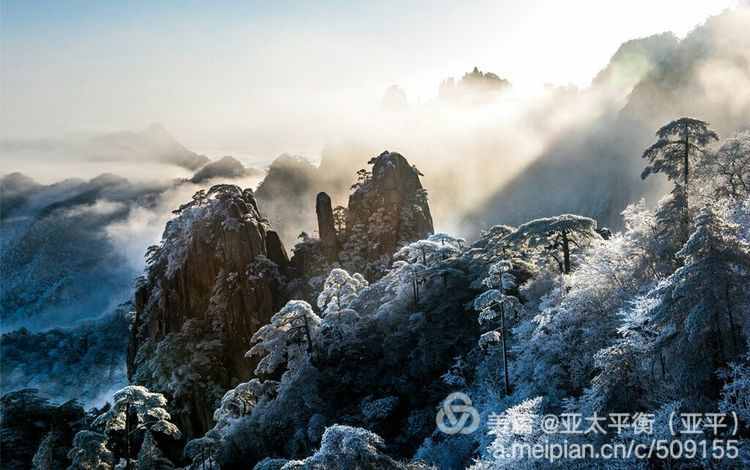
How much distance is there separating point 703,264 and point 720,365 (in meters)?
3.82

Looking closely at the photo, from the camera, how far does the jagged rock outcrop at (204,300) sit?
67.8m

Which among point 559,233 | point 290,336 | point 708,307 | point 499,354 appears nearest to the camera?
point 708,307

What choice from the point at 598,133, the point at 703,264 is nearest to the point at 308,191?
the point at 598,133

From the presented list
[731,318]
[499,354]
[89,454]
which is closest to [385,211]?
[499,354]

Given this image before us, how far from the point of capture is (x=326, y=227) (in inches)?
3413

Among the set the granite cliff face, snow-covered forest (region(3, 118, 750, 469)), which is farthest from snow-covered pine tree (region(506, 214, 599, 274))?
the granite cliff face

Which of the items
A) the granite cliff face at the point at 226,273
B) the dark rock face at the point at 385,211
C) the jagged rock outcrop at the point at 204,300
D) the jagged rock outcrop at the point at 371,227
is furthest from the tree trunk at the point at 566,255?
the jagged rock outcrop at the point at 204,300

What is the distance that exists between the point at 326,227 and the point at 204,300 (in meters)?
22.5

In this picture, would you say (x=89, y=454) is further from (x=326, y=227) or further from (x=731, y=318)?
(x=326, y=227)

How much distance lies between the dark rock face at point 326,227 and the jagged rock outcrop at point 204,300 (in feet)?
22.8

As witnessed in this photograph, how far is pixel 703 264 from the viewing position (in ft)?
65.1

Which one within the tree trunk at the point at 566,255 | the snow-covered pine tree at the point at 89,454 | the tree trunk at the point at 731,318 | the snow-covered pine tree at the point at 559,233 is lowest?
the snow-covered pine tree at the point at 89,454

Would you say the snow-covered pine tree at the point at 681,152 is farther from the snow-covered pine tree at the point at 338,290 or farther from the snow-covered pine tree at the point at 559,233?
the snow-covered pine tree at the point at 338,290

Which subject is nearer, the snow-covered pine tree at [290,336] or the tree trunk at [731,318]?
the tree trunk at [731,318]
